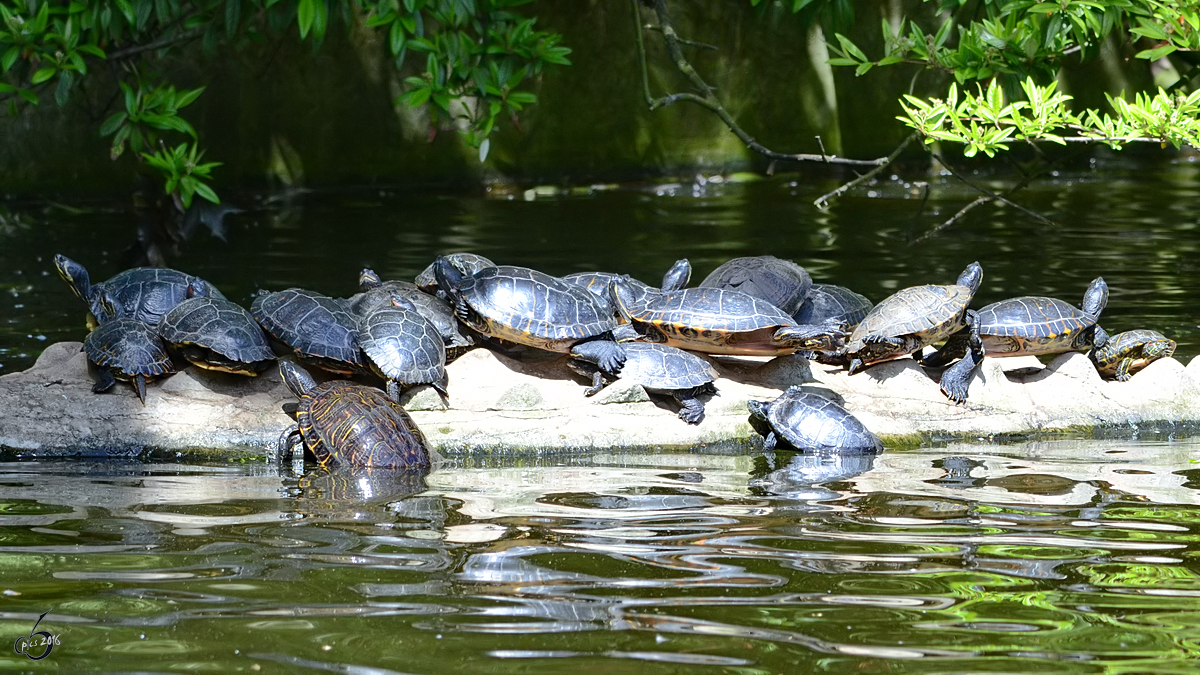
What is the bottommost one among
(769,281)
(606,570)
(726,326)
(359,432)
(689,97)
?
(606,570)

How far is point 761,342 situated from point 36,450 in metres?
3.18

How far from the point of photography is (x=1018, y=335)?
549 centimetres

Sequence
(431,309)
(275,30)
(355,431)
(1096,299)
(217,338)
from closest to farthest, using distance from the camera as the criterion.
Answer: (355,431)
(217,338)
(431,309)
(1096,299)
(275,30)

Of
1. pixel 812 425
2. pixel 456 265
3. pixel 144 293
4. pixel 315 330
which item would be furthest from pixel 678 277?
pixel 144 293

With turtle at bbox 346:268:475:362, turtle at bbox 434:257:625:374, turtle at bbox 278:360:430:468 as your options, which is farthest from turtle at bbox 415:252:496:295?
turtle at bbox 278:360:430:468

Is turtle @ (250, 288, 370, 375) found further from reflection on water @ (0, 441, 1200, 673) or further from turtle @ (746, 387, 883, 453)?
turtle @ (746, 387, 883, 453)

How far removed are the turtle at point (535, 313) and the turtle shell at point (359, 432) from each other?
80cm

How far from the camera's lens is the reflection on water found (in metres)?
2.48

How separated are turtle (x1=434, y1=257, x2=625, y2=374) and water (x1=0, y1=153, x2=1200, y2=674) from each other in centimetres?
65

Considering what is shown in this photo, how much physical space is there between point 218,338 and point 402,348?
2.69ft

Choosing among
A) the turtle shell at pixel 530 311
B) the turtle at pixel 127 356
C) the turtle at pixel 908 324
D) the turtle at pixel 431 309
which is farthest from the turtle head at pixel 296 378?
the turtle at pixel 908 324

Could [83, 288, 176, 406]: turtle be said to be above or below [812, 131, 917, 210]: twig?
below

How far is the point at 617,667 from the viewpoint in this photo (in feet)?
7.88

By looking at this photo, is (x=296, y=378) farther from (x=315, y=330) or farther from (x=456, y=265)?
(x=456, y=265)
